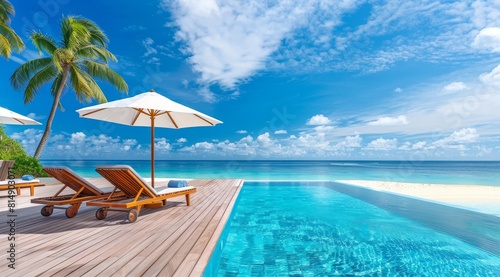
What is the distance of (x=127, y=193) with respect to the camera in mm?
4098

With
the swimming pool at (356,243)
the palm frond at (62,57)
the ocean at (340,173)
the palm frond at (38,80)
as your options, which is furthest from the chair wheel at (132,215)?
the ocean at (340,173)

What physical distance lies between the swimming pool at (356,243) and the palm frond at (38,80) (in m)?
11.0

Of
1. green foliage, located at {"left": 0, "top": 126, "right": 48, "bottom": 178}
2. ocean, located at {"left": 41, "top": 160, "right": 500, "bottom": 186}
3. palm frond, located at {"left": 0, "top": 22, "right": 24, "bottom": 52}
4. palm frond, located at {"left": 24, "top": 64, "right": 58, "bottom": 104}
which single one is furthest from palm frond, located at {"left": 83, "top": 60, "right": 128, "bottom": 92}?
ocean, located at {"left": 41, "top": 160, "right": 500, "bottom": 186}

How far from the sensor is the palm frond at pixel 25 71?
39.4 feet

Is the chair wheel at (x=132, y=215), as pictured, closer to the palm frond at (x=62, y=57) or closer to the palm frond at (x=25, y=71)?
the palm frond at (x=62, y=57)

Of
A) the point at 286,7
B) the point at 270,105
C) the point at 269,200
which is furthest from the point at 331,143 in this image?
the point at 269,200

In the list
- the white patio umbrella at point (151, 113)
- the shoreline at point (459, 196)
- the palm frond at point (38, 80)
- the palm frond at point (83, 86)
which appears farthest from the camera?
the palm frond at point (38, 80)

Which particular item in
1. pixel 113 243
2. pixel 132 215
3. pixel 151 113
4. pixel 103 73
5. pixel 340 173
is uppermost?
pixel 103 73

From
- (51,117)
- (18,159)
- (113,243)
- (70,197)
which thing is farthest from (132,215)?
(51,117)

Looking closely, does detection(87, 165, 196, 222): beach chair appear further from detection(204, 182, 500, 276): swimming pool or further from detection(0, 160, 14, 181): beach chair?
detection(0, 160, 14, 181): beach chair

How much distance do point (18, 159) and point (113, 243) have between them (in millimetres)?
9418

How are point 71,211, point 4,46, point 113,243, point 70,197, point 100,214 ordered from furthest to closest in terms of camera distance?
1. point 4,46
2. point 70,197
3. point 71,211
4. point 100,214
5. point 113,243

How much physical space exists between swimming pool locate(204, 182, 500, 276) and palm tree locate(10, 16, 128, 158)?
953cm

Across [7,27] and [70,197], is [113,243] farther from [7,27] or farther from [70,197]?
[7,27]
